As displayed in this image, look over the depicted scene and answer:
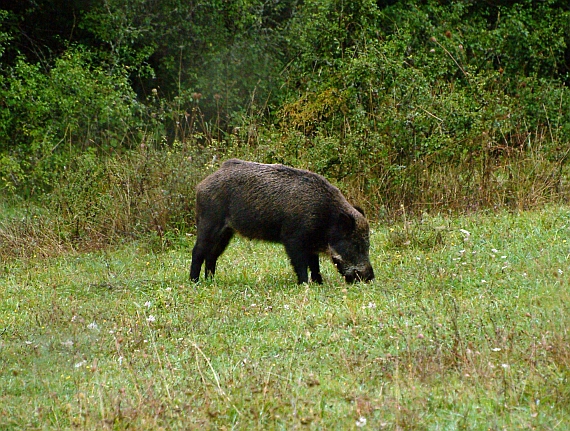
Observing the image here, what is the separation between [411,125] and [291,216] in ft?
14.7

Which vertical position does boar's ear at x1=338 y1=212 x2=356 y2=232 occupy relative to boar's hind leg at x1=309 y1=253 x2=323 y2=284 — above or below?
above

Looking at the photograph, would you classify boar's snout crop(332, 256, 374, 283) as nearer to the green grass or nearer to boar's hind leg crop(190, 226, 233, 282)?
the green grass

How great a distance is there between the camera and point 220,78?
1939 cm

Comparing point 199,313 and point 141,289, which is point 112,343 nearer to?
point 199,313

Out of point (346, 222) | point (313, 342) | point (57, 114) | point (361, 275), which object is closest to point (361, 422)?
point (313, 342)

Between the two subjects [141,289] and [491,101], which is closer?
[141,289]

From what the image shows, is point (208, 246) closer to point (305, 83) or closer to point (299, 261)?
point (299, 261)

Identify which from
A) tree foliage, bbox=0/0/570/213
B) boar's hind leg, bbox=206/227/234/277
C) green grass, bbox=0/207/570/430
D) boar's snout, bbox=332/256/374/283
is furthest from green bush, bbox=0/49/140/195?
boar's snout, bbox=332/256/374/283

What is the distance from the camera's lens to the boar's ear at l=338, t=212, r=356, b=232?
9125 millimetres

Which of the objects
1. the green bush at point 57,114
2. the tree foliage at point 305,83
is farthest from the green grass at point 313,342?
the green bush at point 57,114

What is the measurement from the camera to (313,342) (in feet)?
21.9

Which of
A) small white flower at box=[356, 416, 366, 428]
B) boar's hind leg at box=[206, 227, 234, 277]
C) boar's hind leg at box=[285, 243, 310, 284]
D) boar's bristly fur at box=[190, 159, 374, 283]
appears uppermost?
small white flower at box=[356, 416, 366, 428]

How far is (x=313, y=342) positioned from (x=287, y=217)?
274 cm

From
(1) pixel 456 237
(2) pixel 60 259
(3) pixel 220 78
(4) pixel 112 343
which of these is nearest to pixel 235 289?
(4) pixel 112 343
